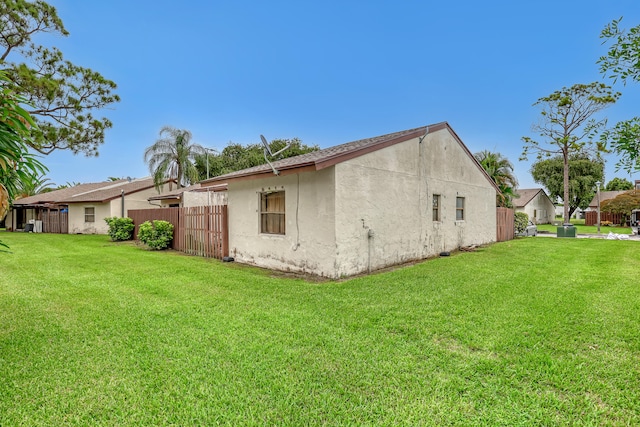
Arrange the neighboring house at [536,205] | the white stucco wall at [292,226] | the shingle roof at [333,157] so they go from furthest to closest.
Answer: the neighboring house at [536,205] → the white stucco wall at [292,226] → the shingle roof at [333,157]

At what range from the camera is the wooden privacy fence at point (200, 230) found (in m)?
10.9

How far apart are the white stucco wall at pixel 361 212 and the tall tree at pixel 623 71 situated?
501cm

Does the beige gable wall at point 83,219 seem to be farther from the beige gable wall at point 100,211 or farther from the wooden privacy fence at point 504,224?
the wooden privacy fence at point 504,224

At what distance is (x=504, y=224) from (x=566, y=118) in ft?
52.3

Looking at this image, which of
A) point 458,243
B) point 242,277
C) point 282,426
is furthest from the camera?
point 458,243

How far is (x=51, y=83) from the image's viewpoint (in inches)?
567

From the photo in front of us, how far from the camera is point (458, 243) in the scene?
1248 centimetres

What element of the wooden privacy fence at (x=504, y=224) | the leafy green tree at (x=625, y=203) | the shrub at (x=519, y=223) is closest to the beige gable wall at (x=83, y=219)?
the wooden privacy fence at (x=504, y=224)

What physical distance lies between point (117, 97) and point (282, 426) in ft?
67.8

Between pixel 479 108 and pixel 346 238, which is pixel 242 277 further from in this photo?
pixel 479 108

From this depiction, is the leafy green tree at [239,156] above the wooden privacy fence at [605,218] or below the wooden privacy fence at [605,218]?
above

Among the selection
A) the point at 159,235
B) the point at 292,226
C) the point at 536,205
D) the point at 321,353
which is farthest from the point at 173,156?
the point at 536,205

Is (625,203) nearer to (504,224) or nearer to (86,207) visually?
(504,224)

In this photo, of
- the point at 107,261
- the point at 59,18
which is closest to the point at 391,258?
the point at 107,261
